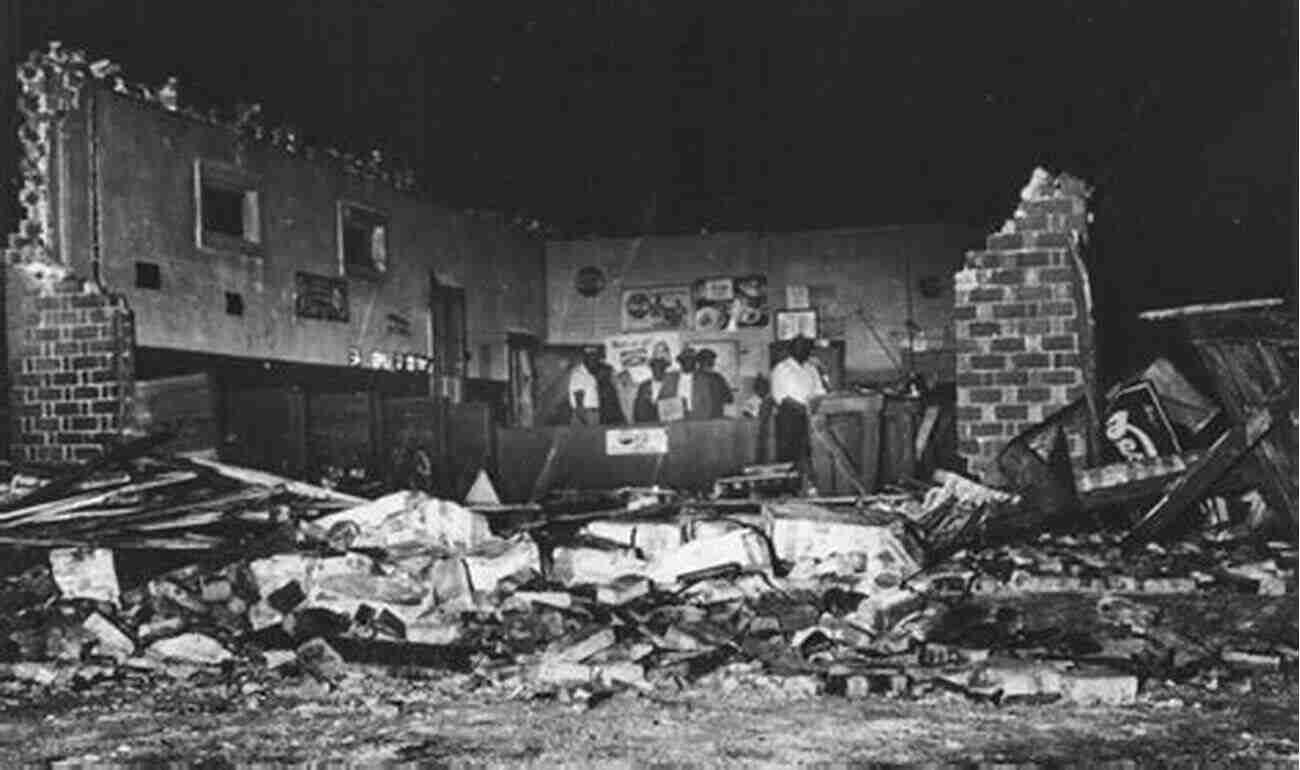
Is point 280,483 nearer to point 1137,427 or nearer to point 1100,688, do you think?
point 1137,427

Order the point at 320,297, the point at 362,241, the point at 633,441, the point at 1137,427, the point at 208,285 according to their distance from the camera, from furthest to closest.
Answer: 1. the point at 362,241
2. the point at 320,297
3. the point at 208,285
4. the point at 633,441
5. the point at 1137,427

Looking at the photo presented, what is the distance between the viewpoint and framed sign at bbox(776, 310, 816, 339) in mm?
19281

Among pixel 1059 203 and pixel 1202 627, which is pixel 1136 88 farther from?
pixel 1202 627

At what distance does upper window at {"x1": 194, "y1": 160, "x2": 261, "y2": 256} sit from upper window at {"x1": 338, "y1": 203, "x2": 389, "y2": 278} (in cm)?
180

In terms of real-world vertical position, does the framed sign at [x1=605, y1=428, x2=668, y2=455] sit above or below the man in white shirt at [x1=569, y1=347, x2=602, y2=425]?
below

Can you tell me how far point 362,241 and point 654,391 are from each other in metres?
5.23

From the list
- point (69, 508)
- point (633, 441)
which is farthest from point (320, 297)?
point (69, 508)

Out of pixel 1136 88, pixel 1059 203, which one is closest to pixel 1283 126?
pixel 1136 88

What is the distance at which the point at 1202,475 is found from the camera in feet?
21.9

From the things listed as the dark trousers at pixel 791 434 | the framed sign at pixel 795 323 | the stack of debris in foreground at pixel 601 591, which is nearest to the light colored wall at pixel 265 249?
the stack of debris in foreground at pixel 601 591

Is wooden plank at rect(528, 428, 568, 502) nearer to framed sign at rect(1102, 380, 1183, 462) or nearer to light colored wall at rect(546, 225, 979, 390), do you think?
framed sign at rect(1102, 380, 1183, 462)

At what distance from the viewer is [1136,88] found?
32.9ft

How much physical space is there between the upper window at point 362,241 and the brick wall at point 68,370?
5.29 metres

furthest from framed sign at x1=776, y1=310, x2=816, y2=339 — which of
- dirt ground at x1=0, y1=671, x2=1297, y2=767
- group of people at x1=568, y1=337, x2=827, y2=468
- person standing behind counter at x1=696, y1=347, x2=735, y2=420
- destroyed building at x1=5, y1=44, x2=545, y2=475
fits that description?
dirt ground at x1=0, y1=671, x2=1297, y2=767
